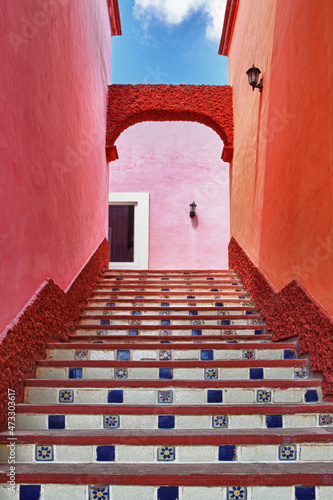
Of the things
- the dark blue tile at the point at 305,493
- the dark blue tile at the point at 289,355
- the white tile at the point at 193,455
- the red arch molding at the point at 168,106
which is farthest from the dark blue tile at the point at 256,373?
the red arch molding at the point at 168,106

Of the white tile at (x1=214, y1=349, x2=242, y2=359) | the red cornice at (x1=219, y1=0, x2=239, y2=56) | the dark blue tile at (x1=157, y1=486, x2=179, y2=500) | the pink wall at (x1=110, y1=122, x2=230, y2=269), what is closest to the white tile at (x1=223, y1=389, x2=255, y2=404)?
the white tile at (x1=214, y1=349, x2=242, y2=359)

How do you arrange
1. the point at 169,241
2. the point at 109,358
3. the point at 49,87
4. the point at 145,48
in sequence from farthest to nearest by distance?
the point at 169,241
the point at 145,48
the point at 49,87
the point at 109,358

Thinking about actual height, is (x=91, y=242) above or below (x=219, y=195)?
below

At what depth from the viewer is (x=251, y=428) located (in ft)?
8.02

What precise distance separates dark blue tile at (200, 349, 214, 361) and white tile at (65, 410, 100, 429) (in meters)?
0.99

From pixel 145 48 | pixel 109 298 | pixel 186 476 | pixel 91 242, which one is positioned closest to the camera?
pixel 186 476

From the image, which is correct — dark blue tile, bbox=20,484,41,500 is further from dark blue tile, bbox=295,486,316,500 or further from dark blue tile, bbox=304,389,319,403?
dark blue tile, bbox=304,389,319,403

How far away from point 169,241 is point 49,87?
6.07m

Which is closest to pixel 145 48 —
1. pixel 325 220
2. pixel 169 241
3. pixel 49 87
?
pixel 169 241

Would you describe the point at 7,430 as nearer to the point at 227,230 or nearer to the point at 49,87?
the point at 49,87

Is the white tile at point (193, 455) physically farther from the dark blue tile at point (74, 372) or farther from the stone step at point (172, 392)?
the dark blue tile at point (74, 372)

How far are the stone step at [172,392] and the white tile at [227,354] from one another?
1.50 ft

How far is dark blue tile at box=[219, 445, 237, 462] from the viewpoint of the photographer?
2266 millimetres

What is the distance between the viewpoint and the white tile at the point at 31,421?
2477 mm
